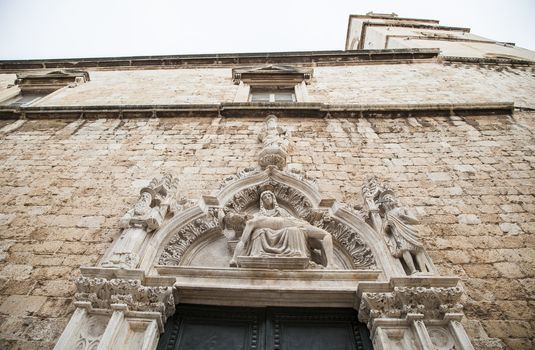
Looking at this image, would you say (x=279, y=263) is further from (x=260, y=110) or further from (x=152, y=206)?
(x=260, y=110)

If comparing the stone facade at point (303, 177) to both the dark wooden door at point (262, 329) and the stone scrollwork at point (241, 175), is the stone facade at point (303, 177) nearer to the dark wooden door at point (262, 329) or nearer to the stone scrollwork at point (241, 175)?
the stone scrollwork at point (241, 175)

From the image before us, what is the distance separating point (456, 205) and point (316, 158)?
215 centimetres

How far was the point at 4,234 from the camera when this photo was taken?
4172mm

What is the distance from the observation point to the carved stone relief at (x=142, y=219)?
3.31 m

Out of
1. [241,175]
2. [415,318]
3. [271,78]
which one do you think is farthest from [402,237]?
[271,78]

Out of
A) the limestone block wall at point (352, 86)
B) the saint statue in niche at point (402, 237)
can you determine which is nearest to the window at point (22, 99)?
the limestone block wall at point (352, 86)

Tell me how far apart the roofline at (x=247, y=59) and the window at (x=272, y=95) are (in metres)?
1.60

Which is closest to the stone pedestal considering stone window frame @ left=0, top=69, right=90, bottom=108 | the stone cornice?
the stone cornice

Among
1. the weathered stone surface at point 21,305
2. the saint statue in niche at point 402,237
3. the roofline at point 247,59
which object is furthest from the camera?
the roofline at point 247,59

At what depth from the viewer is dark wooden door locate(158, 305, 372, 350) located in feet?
10.0

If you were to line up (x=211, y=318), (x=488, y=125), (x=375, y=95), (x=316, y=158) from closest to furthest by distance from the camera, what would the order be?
(x=211, y=318), (x=316, y=158), (x=488, y=125), (x=375, y=95)

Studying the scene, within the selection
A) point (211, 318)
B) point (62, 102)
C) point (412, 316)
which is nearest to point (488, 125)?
point (412, 316)

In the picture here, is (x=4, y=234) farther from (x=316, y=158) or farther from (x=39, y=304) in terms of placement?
(x=316, y=158)

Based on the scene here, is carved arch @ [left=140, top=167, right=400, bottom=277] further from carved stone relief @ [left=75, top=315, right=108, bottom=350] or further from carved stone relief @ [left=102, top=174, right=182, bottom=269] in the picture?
carved stone relief @ [left=75, top=315, right=108, bottom=350]
